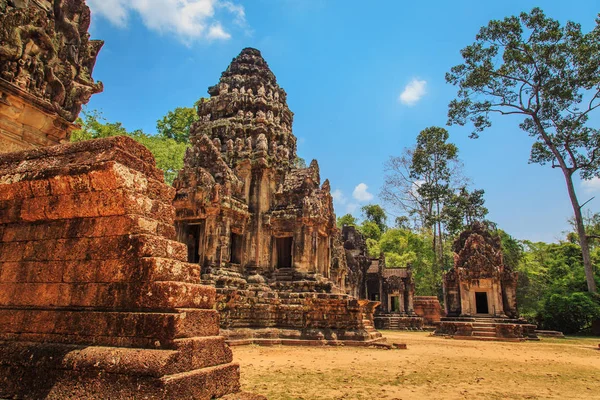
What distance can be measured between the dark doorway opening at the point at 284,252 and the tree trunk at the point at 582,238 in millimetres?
19699

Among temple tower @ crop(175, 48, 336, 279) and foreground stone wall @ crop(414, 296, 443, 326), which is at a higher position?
temple tower @ crop(175, 48, 336, 279)

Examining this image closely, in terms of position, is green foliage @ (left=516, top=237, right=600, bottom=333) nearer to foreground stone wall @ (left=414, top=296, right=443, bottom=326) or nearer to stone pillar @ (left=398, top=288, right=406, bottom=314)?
foreground stone wall @ (left=414, top=296, right=443, bottom=326)

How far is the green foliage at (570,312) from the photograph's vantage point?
81.5 ft

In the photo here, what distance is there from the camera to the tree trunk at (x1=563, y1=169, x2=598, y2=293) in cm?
2527

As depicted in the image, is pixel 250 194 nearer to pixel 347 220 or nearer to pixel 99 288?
pixel 99 288

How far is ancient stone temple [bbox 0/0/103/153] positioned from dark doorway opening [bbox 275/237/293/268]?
37.3ft

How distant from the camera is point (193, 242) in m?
17.3

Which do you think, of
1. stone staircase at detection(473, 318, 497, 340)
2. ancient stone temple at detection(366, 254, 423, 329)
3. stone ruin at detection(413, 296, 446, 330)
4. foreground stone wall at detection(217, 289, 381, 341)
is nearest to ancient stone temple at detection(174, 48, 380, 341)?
foreground stone wall at detection(217, 289, 381, 341)

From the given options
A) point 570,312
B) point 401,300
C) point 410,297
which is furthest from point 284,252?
point 570,312

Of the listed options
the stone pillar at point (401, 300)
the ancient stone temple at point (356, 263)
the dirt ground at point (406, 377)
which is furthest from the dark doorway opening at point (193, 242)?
the stone pillar at point (401, 300)

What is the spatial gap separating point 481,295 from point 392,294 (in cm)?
823

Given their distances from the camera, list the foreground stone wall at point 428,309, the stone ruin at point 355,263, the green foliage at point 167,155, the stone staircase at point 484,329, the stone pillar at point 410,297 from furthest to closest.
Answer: the foreground stone wall at point 428,309 → the stone pillar at point 410,297 → the stone ruin at point 355,263 → the green foliage at point 167,155 → the stone staircase at point 484,329

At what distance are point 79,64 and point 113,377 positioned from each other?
20.8 feet

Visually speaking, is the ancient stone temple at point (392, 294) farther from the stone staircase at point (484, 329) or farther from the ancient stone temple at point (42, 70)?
the ancient stone temple at point (42, 70)
